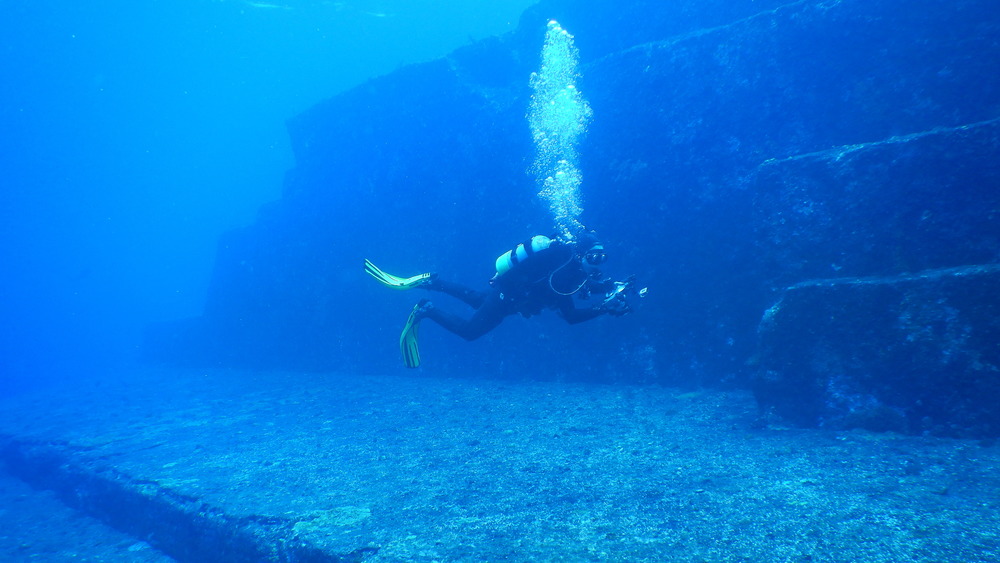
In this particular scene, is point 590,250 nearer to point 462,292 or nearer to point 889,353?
point 462,292

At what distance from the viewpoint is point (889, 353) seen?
4441mm

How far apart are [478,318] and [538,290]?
0.95 metres

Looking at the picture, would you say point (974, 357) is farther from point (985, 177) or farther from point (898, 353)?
point (985, 177)

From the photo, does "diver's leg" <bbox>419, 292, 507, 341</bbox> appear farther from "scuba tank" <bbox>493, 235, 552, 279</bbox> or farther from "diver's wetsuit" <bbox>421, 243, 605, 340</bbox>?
"scuba tank" <bbox>493, 235, 552, 279</bbox>

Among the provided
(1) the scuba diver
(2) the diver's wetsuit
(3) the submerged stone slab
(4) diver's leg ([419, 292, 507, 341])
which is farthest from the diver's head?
(3) the submerged stone slab

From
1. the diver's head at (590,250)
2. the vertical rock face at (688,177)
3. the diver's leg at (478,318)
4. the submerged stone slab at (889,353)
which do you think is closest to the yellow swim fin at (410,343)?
the diver's leg at (478,318)

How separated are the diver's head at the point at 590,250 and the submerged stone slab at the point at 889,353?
1871 mm

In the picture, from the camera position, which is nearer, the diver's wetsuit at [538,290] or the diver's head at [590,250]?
the diver's head at [590,250]

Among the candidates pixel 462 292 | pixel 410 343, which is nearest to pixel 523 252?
pixel 462 292

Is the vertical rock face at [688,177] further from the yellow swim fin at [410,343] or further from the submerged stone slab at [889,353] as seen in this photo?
the yellow swim fin at [410,343]

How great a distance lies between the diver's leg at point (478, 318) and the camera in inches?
249

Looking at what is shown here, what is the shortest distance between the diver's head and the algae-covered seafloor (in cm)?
190

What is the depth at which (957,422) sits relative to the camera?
413cm

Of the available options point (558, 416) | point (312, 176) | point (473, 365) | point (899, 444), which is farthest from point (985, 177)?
point (312, 176)
